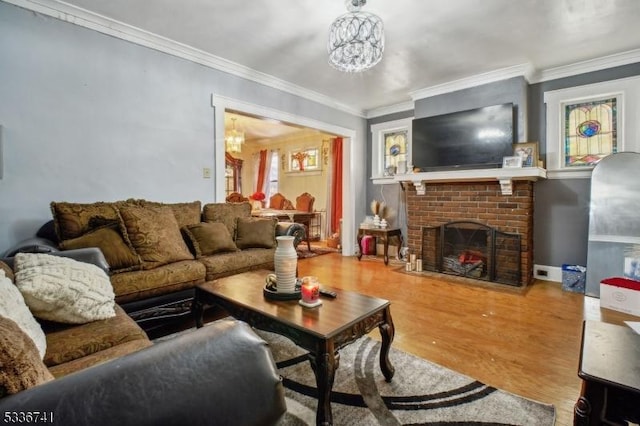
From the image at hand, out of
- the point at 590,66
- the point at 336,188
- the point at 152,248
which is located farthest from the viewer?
the point at 336,188

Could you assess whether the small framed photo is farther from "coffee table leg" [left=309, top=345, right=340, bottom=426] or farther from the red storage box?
"coffee table leg" [left=309, top=345, right=340, bottom=426]

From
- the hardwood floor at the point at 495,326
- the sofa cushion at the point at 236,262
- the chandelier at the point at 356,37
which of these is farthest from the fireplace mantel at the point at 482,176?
the sofa cushion at the point at 236,262

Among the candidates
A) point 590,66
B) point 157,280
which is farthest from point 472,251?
point 157,280

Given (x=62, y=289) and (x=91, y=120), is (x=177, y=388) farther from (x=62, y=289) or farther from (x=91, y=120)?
(x=91, y=120)

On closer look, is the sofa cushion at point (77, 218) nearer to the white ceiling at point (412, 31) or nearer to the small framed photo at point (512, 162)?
the white ceiling at point (412, 31)

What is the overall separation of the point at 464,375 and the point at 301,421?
970 mm

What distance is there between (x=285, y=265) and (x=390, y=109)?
4151 millimetres

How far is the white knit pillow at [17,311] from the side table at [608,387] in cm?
163

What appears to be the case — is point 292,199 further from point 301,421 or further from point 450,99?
point 301,421

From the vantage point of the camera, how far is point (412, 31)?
279cm

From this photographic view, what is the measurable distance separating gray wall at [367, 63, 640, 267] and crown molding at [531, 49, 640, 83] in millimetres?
46

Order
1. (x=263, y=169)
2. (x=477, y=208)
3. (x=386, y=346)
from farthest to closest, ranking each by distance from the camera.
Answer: (x=263, y=169)
(x=477, y=208)
(x=386, y=346)

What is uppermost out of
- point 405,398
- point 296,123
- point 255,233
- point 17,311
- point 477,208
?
point 296,123

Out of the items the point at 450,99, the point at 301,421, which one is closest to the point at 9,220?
the point at 301,421
